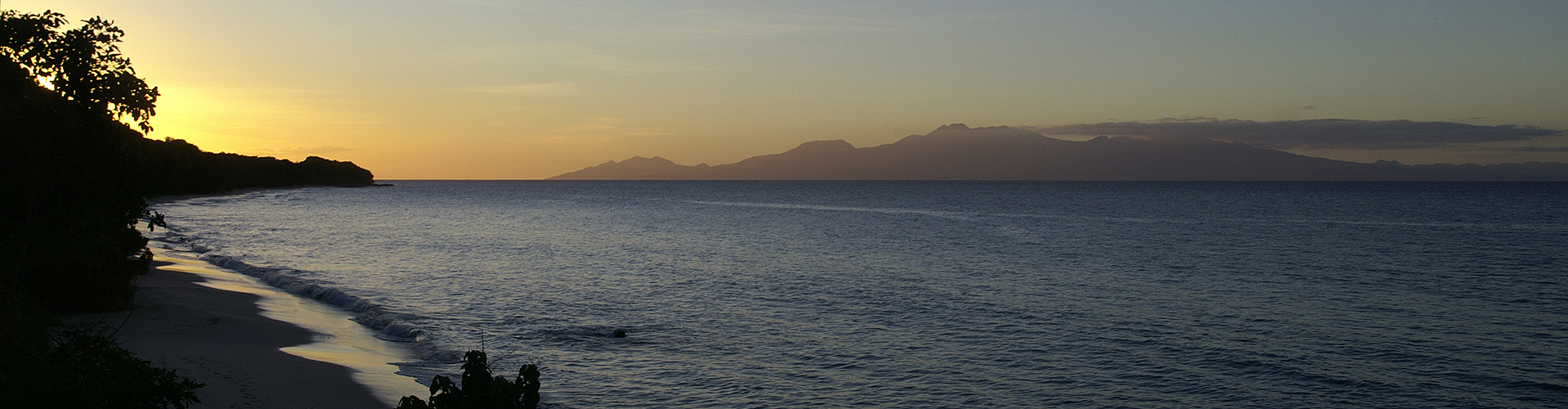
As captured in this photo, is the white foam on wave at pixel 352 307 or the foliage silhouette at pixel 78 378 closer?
the foliage silhouette at pixel 78 378

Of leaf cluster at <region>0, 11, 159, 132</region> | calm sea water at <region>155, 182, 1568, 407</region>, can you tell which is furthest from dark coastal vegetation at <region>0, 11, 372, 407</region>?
calm sea water at <region>155, 182, 1568, 407</region>

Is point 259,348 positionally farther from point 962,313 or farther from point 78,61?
point 962,313

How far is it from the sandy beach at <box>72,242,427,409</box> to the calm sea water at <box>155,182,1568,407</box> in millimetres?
1064

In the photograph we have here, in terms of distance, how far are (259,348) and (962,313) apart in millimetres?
16955

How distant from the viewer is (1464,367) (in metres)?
18.3

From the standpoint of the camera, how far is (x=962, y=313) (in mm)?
25250

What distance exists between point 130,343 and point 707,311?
13.3 m

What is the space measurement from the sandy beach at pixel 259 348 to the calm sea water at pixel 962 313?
3.49 ft

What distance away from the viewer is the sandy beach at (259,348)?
1438cm

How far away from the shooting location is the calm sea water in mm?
16594

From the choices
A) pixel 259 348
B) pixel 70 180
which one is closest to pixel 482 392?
pixel 70 180

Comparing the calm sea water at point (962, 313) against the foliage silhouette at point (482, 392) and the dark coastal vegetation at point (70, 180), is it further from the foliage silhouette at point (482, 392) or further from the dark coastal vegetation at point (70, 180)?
the dark coastal vegetation at point (70, 180)

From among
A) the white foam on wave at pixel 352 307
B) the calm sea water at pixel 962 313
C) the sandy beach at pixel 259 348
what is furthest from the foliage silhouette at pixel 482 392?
the white foam on wave at pixel 352 307

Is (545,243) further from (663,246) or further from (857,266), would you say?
(857,266)
